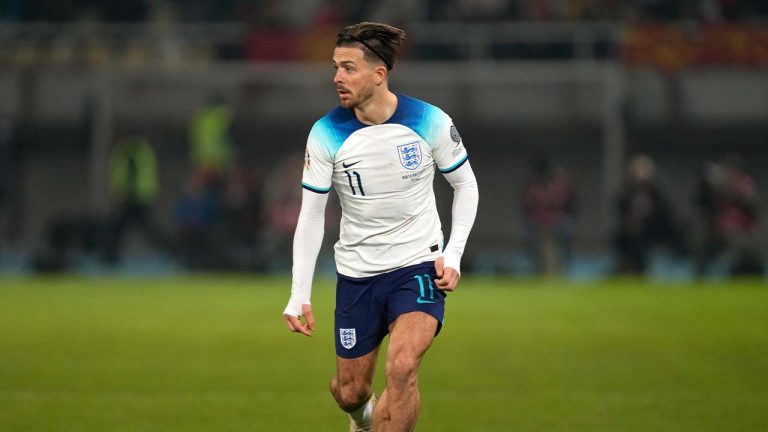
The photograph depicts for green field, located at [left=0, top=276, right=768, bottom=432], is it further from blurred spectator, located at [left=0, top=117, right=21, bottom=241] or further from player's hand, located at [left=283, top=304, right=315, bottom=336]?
blurred spectator, located at [left=0, top=117, right=21, bottom=241]

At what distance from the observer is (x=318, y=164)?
6812 mm

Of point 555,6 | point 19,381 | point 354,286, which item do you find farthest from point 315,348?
point 555,6

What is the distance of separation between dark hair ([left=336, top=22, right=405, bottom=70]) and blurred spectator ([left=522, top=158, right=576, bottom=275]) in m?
14.9

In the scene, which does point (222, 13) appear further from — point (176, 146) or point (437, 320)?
point (437, 320)

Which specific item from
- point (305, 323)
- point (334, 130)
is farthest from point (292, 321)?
point (334, 130)

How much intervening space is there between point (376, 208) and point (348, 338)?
2.24 feet

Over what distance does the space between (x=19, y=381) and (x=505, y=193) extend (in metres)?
15.1

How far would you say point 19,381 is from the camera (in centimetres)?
1061

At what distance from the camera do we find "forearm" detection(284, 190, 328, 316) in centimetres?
688

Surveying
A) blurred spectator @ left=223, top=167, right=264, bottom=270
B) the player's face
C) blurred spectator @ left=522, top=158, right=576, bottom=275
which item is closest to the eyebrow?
the player's face

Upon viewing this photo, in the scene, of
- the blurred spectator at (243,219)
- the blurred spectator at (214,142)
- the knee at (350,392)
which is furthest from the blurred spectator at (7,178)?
the knee at (350,392)

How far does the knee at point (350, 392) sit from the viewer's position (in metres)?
7.01

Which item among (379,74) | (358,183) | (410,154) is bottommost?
(358,183)

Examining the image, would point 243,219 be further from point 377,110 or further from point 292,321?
point 377,110
